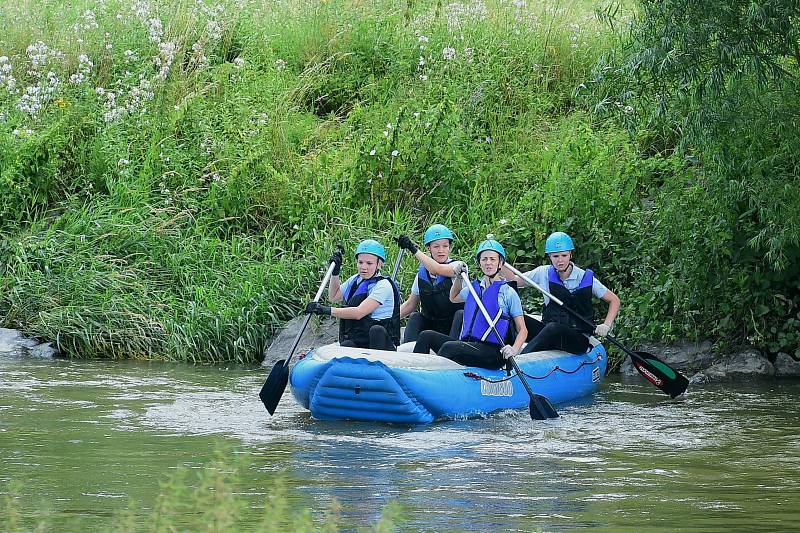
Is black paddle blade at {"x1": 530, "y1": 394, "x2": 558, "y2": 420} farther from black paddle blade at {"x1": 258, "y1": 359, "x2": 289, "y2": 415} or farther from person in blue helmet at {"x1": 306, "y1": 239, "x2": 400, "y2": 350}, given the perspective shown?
black paddle blade at {"x1": 258, "y1": 359, "x2": 289, "y2": 415}

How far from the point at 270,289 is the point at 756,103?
5.07 meters

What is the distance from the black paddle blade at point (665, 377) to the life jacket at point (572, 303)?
53 cm

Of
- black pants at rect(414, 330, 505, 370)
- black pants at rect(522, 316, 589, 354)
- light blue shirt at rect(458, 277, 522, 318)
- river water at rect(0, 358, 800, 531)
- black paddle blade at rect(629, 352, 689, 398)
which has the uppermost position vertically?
light blue shirt at rect(458, 277, 522, 318)

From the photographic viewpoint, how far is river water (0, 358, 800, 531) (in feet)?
18.6

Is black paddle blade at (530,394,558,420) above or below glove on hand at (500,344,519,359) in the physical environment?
below

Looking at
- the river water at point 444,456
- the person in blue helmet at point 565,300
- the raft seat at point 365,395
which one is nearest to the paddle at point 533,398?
the river water at point 444,456

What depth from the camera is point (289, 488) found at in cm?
614

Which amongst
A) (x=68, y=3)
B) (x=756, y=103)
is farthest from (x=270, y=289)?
(x=68, y=3)

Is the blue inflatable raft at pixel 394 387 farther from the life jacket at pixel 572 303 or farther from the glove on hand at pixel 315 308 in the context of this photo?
the life jacket at pixel 572 303

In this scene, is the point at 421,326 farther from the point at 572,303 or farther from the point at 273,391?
the point at 273,391

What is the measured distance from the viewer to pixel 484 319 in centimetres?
862

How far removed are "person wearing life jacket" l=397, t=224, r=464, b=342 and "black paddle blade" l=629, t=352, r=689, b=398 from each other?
1573 mm

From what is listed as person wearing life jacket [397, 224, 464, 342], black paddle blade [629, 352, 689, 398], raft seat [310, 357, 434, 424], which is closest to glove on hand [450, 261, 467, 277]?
person wearing life jacket [397, 224, 464, 342]

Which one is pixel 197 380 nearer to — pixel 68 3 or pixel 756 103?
pixel 756 103
